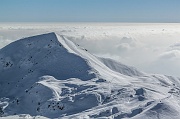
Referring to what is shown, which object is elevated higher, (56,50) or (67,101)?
(56,50)

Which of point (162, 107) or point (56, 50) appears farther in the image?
point (56, 50)

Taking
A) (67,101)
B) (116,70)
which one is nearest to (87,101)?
(67,101)

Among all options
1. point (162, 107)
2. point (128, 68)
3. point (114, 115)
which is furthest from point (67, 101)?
point (128, 68)

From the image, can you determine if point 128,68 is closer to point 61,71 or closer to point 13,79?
point 61,71

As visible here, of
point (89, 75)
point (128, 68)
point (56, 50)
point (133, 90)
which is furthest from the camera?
point (128, 68)

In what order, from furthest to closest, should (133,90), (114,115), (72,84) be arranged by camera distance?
1. (72,84)
2. (133,90)
3. (114,115)

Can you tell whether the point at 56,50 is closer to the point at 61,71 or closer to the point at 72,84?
the point at 61,71
